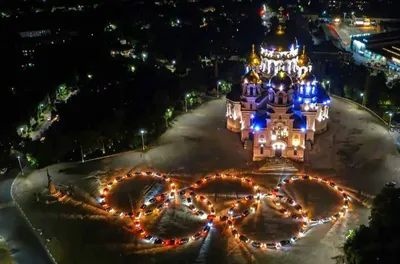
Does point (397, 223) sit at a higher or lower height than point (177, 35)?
lower

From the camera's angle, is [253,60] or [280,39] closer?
[280,39]

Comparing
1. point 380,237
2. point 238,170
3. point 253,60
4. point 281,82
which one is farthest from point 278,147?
point 380,237

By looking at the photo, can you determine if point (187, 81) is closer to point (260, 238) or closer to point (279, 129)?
point (279, 129)

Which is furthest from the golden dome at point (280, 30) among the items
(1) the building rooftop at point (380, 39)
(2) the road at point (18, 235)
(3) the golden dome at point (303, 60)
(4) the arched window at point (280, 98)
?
(1) the building rooftop at point (380, 39)

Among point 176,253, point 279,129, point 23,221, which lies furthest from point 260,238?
point 23,221

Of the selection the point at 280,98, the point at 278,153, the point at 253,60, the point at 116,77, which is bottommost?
the point at 278,153

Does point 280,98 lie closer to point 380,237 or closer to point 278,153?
point 278,153

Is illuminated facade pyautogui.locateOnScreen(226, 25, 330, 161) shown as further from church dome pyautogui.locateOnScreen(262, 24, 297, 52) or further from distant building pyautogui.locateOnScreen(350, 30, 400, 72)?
distant building pyautogui.locateOnScreen(350, 30, 400, 72)
